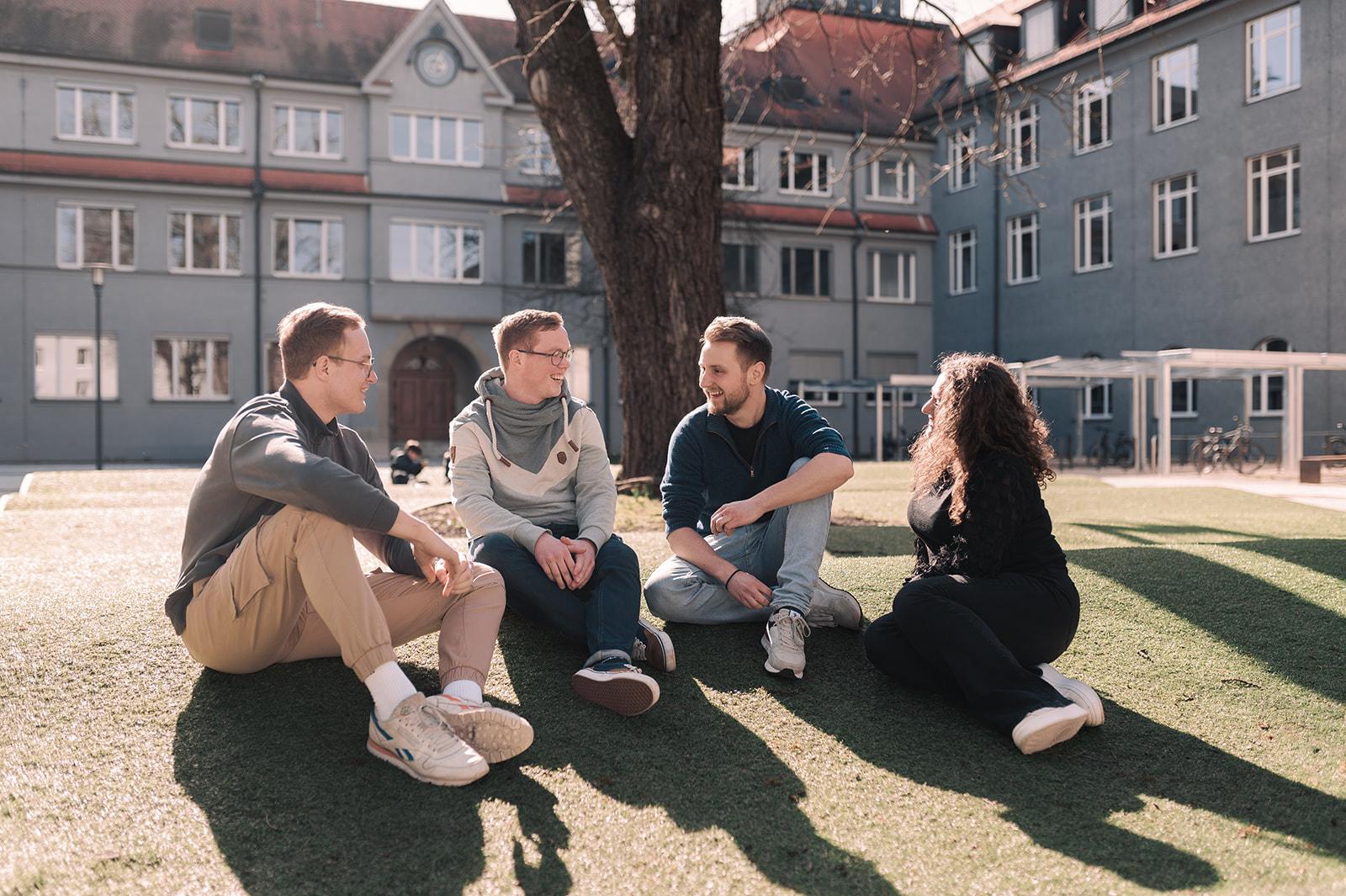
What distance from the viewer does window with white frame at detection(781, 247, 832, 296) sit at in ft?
122

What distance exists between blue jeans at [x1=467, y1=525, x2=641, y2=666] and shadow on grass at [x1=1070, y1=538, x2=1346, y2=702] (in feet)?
9.28

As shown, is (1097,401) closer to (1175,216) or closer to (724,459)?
(1175,216)

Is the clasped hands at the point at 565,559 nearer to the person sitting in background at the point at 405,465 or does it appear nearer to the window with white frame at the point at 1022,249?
the person sitting in background at the point at 405,465

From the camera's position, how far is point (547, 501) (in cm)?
515

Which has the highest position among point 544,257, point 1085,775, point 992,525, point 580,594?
point 544,257

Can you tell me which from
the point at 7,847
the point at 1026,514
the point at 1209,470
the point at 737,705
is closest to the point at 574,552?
the point at 737,705

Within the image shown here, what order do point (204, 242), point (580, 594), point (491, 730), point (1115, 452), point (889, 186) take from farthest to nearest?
point (889, 186) → point (204, 242) → point (1115, 452) → point (580, 594) → point (491, 730)

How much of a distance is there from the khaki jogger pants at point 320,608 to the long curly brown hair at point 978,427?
5.79ft

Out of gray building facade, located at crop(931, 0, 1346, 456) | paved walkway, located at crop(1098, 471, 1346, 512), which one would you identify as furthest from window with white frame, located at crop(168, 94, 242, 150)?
paved walkway, located at crop(1098, 471, 1346, 512)

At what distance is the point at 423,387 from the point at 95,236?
916 cm

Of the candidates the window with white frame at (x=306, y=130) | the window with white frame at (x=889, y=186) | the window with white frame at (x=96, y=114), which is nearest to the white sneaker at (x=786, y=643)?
the window with white frame at (x=306, y=130)

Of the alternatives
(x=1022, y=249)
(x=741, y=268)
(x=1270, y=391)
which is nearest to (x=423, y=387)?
(x=741, y=268)

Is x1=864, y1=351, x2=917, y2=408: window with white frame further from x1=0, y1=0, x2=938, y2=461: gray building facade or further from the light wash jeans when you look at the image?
the light wash jeans

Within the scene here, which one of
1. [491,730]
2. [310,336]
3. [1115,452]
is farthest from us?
[1115,452]
